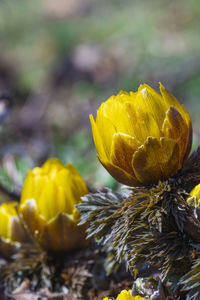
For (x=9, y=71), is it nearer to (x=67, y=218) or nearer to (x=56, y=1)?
(x=56, y=1)

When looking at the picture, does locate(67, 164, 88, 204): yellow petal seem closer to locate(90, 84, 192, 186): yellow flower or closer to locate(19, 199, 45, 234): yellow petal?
locate(19, 199, 45, 234): yellow petal

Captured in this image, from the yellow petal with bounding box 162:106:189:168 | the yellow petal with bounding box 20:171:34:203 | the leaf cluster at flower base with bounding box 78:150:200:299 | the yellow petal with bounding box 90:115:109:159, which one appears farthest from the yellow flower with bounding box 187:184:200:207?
the yellow petal with bounding box 20:171:34:203

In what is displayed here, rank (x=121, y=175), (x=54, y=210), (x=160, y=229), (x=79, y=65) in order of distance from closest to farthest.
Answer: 1. (x=160, y=229)
2. (x=121, y=175)
3. (x=54, y=210)
4. (x=79, y=65)

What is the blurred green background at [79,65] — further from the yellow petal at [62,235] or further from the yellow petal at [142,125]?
the yellow petal at [142,125]

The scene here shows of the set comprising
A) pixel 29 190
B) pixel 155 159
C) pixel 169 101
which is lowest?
pixel 155 159

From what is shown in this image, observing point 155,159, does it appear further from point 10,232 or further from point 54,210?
point 10,232

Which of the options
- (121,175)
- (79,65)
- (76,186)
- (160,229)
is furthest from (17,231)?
(79,65)

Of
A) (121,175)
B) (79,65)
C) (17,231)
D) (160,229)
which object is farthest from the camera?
(79,65)
